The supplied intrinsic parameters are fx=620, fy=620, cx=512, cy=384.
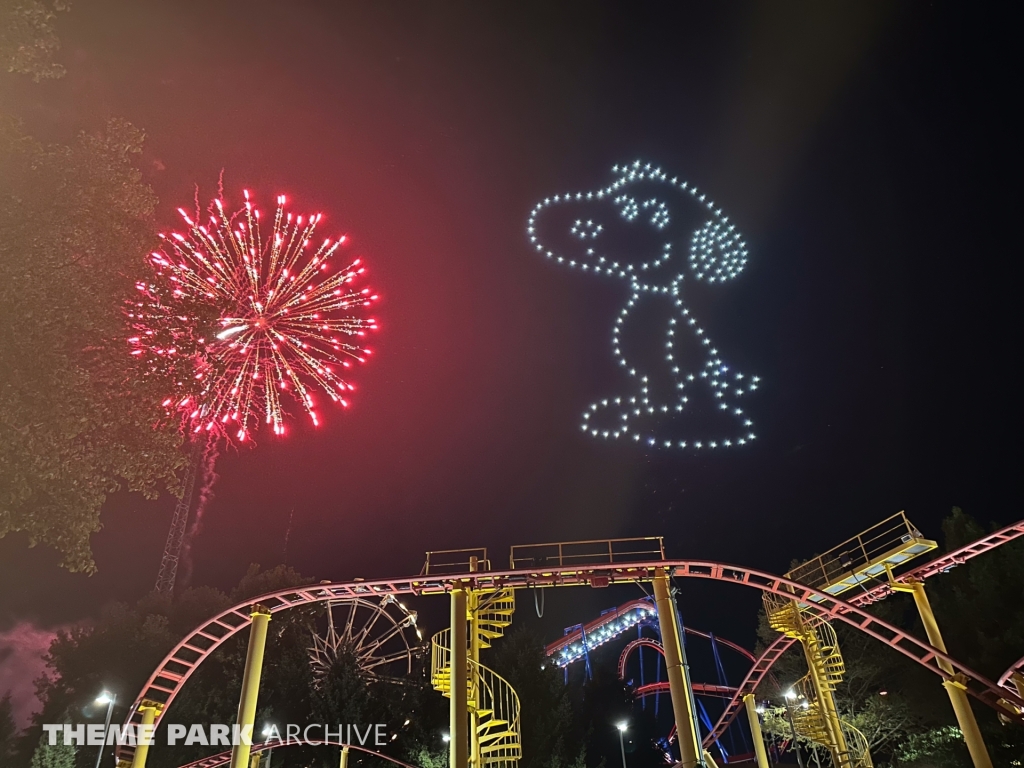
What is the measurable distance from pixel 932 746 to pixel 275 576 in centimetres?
3228

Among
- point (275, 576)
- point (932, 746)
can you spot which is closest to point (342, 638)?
point (275, 576)

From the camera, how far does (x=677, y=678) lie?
13.5 metres

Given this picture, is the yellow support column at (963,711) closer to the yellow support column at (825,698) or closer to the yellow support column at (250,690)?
the yellow support column at (825,698)

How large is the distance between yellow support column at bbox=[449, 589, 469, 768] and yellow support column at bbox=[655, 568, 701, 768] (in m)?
4.57

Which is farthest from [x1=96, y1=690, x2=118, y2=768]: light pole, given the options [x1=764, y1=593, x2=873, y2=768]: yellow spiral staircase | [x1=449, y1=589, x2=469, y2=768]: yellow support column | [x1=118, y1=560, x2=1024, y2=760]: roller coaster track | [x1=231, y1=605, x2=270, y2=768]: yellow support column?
[x1=764, y1=593, x2=873, y2=768]: yellow spiral staircase

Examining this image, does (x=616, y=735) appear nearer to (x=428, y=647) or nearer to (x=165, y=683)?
(x=428, y=647)

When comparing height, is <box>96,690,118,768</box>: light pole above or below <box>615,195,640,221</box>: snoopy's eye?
below

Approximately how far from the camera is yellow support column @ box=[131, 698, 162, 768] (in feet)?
53.4

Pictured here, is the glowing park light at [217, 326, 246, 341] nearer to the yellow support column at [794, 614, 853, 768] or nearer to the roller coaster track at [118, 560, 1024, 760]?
the roller coaster track at [118, 560, 1024, 760]

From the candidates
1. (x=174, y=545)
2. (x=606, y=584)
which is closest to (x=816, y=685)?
(x=606, y=584)

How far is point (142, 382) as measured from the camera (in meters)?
14.5

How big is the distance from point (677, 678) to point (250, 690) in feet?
34.3

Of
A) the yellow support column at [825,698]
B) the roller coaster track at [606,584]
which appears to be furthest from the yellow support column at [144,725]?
the yellow support column at [825,698]

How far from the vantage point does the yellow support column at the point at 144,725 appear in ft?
53.4
